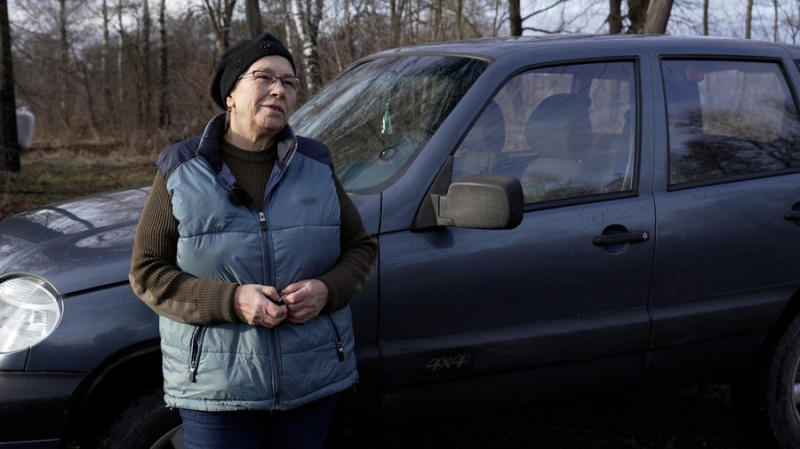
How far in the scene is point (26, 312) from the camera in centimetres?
255

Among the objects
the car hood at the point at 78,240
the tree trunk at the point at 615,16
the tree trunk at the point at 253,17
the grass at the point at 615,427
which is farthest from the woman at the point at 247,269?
the tree trunk at the point at 615,16

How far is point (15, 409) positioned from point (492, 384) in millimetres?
1603

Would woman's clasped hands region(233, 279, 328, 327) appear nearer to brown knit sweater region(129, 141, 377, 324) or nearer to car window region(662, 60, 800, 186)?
brown knit sweater region(129, 141, 377, 324)

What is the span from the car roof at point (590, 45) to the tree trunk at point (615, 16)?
1160 centimetres

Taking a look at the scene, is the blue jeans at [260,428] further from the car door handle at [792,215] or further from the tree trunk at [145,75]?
the tree trunk at [145,75]

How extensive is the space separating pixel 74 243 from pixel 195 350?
2.95ft

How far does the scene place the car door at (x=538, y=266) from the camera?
9.73ft

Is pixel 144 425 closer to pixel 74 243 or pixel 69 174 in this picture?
pixel 74 243

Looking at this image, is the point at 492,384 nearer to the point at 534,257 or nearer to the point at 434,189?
the point at 534,257

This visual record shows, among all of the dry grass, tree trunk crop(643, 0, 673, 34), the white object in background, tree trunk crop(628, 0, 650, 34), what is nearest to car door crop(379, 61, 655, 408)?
the dry grass

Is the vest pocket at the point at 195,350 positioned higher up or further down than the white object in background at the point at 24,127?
higher up

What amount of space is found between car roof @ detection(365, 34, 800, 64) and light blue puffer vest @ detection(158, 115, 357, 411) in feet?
4.75

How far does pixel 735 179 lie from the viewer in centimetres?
357

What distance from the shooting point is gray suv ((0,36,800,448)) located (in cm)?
262
